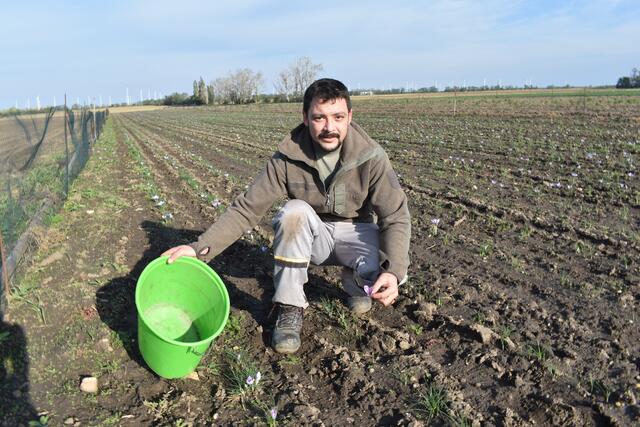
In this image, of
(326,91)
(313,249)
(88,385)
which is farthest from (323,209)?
(88,385)

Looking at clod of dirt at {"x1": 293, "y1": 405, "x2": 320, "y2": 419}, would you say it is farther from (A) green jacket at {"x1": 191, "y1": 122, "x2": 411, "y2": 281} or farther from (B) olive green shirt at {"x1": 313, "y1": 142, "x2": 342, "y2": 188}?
(B) olive green shirt at {"x1": 313, "y1": 142, "x2": 342, "y2": 188}

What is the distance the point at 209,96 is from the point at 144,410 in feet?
351

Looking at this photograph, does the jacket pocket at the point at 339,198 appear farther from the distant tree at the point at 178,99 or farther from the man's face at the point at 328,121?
the distant tree at the point at 178,99

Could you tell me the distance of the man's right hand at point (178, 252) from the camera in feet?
8.74

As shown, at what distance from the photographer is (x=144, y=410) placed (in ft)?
7.78

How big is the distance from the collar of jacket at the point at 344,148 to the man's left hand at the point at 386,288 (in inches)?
26.9

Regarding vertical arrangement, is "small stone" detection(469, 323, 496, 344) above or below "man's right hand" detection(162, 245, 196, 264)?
below

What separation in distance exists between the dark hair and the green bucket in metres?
1.11

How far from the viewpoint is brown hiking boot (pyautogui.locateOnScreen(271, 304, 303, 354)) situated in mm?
2828

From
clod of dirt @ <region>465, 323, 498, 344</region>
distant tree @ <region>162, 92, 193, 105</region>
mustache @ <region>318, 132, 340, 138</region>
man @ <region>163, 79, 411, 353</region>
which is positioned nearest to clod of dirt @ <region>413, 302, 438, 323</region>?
clod of dirt @ <region>465, 323, 498, 344</region>

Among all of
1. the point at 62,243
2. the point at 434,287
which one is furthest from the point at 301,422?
the point at 62,243

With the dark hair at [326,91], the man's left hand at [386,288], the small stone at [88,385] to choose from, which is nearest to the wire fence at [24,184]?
the small stone at [88,385]

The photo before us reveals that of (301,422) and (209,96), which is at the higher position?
(209,96)

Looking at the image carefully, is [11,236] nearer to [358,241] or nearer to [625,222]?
[358,241]
